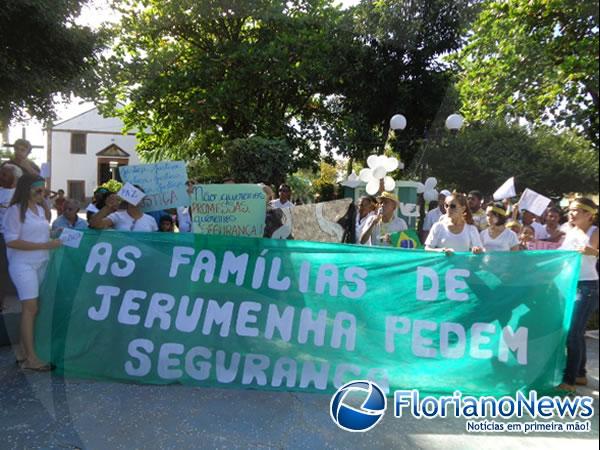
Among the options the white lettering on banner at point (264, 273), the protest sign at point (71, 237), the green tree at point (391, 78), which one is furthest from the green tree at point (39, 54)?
the green tree at point (391, 78)

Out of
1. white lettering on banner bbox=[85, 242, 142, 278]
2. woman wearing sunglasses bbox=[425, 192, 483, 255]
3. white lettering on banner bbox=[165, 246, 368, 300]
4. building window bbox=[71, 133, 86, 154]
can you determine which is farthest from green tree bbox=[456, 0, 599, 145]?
building window bbox=[71, 133, 86, 154]

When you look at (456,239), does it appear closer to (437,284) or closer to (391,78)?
(437,284)

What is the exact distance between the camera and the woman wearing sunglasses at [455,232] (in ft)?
13.3

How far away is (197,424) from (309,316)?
112cm

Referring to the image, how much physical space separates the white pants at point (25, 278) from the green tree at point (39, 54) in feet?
19.5

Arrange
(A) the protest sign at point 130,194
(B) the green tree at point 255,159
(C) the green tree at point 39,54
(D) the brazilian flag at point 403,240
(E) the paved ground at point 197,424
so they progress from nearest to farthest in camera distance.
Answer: (E) the paved ground at point 197,424 → (A) the protest sign at point 130,194 → (D) the brazilian flag at point 403,240 → (C) the green tree at point 39,54 → (B) the green tree at point 255,159

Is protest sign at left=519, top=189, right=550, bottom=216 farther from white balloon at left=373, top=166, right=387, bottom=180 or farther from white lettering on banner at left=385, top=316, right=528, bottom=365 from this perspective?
white lettering on banner at left=385, top=316, right=528, bottom=365

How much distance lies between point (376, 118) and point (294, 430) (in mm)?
16869

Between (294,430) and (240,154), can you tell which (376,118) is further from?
(294,430)

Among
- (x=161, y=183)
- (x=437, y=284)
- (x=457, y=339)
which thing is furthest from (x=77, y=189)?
(x=457, y=339)

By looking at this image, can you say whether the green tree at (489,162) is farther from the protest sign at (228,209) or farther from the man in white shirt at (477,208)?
the protest sign at (228,209)

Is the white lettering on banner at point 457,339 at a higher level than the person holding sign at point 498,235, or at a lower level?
lower

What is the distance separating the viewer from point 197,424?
10.4 ft

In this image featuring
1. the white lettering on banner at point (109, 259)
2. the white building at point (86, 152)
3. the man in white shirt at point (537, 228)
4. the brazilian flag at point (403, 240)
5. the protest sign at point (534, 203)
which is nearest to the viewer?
the white lettering on banner at point (109, 259)
